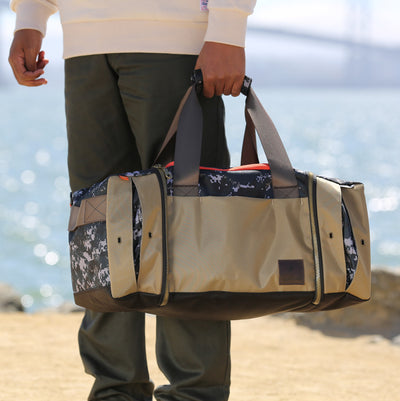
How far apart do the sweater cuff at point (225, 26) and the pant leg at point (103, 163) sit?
237 mm

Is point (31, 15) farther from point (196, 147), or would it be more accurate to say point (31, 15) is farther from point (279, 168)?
point (279, 168)

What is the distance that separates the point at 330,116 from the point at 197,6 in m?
50.9

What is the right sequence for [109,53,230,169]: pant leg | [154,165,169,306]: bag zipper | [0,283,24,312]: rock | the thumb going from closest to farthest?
1. [154,165,169,306]: bag zipper
2. [109,53,230,169]: pant leg
3. the thumb
4. [0,283,24,312]: rock

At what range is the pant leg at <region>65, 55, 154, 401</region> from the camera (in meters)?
1.41

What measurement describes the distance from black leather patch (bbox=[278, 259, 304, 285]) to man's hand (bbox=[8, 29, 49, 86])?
0.72m

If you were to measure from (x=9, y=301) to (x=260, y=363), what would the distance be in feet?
6.86

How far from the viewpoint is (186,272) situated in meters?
1.22

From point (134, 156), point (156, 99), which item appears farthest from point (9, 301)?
point (156, 99)

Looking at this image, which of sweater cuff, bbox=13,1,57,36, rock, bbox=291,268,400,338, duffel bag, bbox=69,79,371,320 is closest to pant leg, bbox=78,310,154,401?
duffel bag, bbox=69,79,371,320

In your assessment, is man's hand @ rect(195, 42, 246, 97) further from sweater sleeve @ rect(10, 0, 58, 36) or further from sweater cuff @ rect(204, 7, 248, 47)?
sweater sleeve @ rect(10, 0, 58, 36)

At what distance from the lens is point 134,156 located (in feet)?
4.83

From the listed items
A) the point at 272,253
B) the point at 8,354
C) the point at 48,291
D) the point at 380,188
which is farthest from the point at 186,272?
the point at 380,188

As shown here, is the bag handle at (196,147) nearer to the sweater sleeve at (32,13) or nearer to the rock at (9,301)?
the sweater sleeve at (32,13)

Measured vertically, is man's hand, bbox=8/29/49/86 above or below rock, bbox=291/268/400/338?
above
